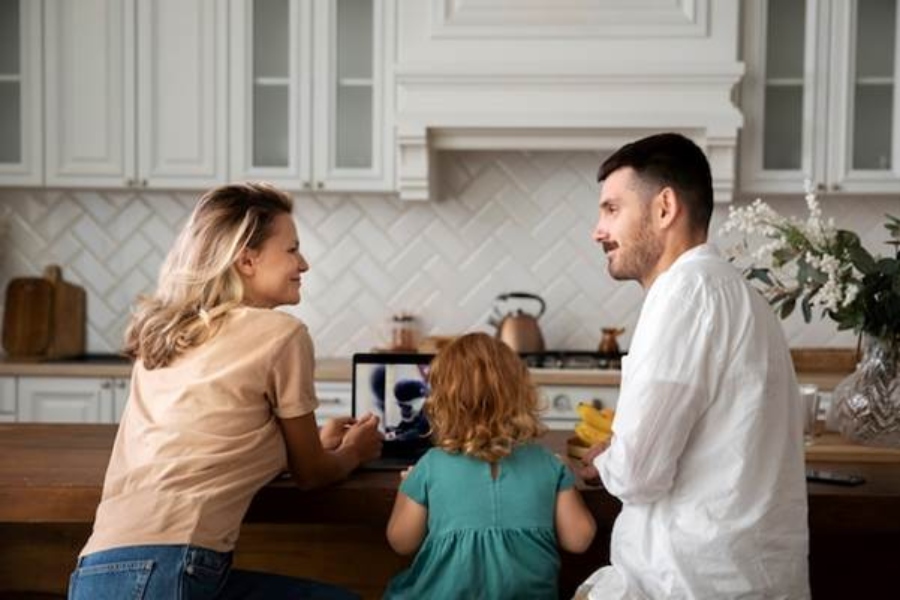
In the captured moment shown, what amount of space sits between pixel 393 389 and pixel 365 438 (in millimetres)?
111

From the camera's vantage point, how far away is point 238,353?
6.03 ft

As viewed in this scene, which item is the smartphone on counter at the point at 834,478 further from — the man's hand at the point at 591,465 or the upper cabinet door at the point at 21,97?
the upper cabinet door at the point at 21,97

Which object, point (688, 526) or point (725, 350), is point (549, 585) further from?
point (725, 350)

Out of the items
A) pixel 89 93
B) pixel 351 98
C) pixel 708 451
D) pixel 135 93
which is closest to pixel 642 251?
pixel 708 451

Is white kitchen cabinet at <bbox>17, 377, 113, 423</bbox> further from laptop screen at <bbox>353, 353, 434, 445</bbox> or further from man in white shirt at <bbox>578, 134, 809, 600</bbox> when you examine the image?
man in white shirt at <bbox>578, 134, 809, 600</bbox>

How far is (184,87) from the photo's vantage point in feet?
13.7

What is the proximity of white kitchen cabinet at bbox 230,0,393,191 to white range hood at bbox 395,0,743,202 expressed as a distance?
20 cm

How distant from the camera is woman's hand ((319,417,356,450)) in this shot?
6.94ft

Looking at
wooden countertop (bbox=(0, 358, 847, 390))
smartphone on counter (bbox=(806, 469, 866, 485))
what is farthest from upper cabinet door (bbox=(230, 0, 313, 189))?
smartphone on counter (bbox=(806, 469, 866, 485))

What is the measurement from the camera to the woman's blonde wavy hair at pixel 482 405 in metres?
1.89

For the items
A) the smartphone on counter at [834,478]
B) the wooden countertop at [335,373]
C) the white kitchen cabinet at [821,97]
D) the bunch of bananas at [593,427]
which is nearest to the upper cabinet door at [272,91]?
the wooden countertop at [335,373]

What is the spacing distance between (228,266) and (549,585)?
77 cm

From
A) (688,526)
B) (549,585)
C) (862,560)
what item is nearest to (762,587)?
(688,526)

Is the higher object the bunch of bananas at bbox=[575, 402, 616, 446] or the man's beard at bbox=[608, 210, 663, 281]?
the man's beard at bbox=[608, 210, 663, 281]
